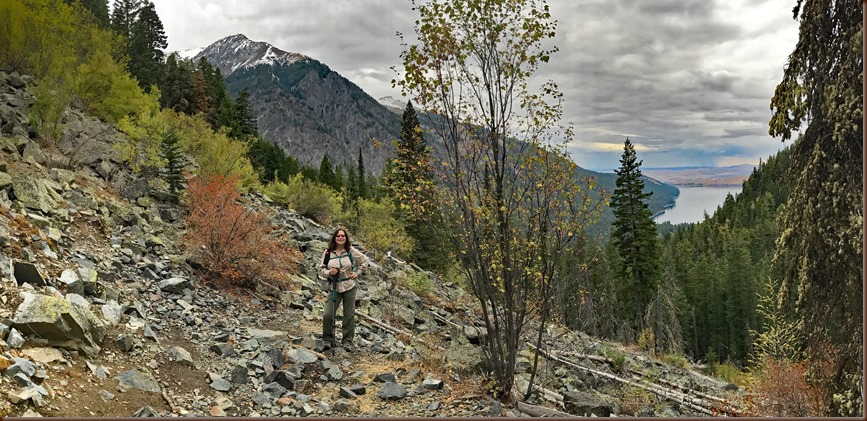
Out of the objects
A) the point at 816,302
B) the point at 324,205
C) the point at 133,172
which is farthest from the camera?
the point at 324,205

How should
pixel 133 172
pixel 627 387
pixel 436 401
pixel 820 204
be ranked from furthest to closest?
pixel 133 172
pixel 627 387
pixel 436 401
pixel 820 204

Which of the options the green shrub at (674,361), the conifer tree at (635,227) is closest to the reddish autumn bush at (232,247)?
the green shrub at (674,361)

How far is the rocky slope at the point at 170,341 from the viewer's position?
5.21m

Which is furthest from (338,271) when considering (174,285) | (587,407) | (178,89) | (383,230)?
(178,89)

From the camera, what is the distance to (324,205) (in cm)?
3028

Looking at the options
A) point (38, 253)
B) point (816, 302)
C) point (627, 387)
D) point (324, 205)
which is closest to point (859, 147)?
point (816, 302)

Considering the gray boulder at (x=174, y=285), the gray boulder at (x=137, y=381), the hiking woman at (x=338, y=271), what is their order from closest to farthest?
the gray boulder at (x=137, y=381), the hiking woman at (x=338, y=271), the gray boulder at (x=174, y=285)

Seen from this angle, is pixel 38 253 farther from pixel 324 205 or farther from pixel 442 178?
pixel 324 205

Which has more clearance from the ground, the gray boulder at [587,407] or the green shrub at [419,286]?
the gray boulder at [587,407]

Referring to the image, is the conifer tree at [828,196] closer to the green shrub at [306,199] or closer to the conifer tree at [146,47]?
the green shrub at [306,199]

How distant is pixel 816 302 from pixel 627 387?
652cm

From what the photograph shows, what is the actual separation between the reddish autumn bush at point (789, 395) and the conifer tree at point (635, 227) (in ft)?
71.8

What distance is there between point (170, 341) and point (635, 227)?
2671cm

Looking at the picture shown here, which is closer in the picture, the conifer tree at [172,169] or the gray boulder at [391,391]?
the gray boulder at [391,391]
